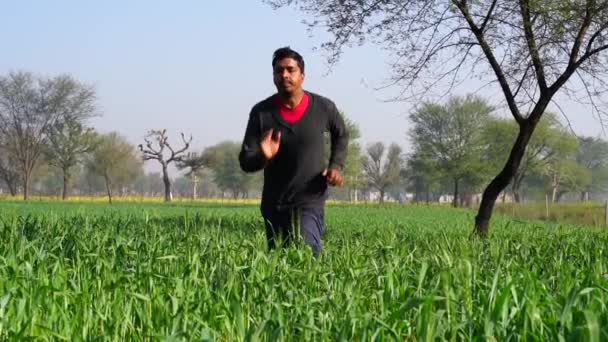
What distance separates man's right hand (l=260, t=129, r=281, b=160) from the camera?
5.51 m

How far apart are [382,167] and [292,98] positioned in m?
105

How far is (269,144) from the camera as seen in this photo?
5559mm

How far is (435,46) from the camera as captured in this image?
14.5 m

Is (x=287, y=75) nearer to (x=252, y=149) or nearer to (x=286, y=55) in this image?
(x=286, y=55)

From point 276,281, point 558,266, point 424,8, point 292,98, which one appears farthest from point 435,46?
point 276,281

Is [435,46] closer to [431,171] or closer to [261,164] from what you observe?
[261,164]

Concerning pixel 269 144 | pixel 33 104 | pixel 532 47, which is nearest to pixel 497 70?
pixel 532 47

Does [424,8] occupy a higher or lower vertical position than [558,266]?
higher

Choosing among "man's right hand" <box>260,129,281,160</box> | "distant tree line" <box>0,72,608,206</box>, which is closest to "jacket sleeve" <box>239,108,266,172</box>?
"man's right hand" <box>260,129,281,160</box>

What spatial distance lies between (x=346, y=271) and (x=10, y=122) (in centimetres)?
6672

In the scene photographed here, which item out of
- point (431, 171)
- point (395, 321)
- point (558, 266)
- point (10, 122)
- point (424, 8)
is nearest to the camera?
point (395, 321)

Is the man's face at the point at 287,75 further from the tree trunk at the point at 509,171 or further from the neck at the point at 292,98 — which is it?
the tree trunk at the point at 509,171

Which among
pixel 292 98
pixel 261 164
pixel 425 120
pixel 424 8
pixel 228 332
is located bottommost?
pixel 228 332

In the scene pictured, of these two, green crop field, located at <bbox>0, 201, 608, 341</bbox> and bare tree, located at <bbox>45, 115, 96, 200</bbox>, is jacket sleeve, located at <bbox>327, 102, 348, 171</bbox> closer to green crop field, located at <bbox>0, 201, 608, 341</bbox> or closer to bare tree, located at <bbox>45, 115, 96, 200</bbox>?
green crop field, located at <bbox>0, 201, 608, 341</bbox>
